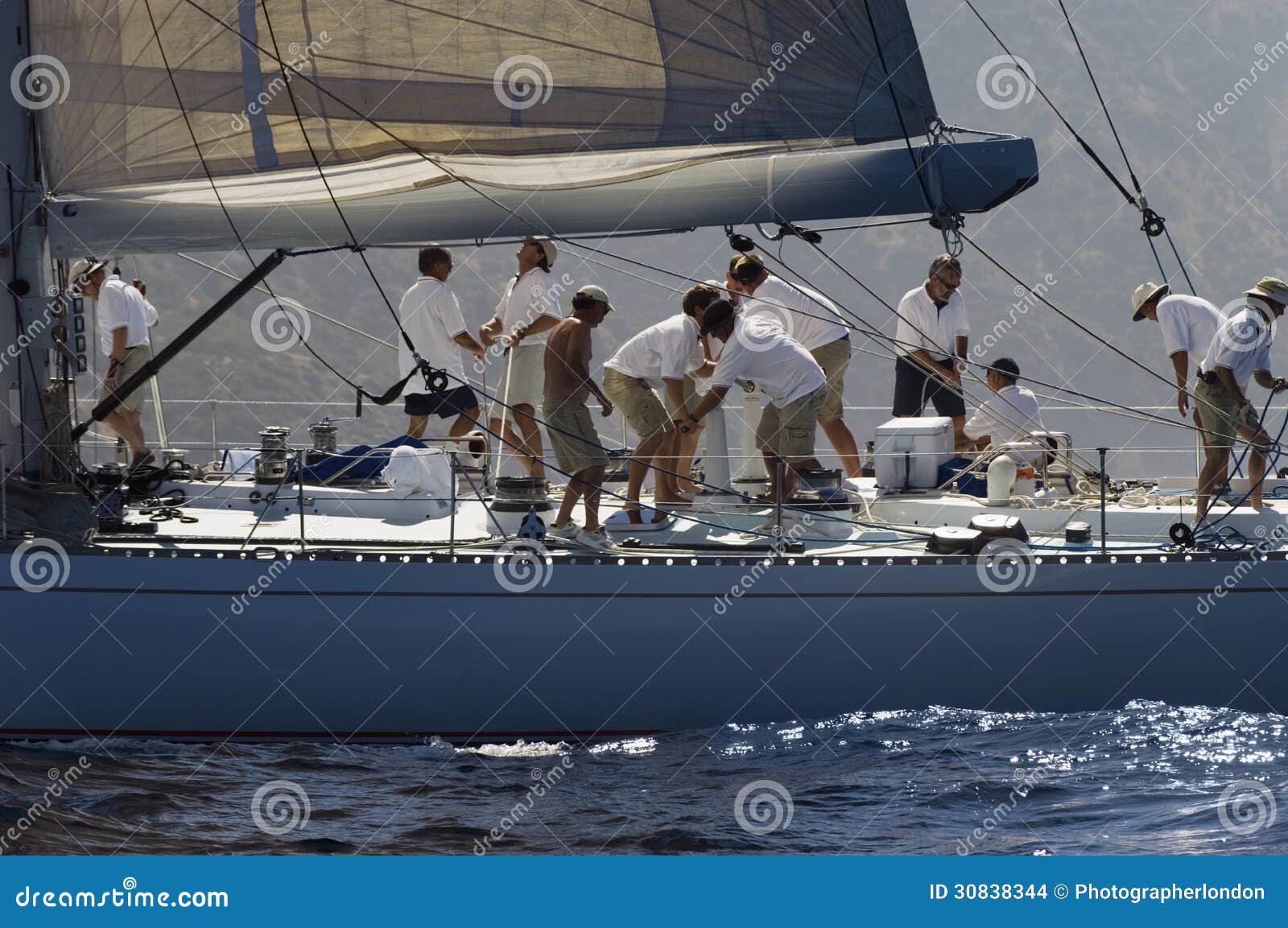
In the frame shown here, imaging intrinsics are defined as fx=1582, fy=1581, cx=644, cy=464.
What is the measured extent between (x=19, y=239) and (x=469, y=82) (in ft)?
8.07

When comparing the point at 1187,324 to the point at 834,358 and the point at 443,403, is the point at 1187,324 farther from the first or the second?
the point at 443,403

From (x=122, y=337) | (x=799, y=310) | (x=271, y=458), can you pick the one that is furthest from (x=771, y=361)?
(x=122, y=337)

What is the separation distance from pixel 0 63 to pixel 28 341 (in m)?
1.43

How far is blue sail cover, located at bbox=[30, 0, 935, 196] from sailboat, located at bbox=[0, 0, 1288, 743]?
2 cm

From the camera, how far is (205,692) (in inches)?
302

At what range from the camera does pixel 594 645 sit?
763 centimetres

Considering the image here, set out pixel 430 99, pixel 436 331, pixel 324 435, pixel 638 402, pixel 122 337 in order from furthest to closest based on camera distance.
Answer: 1. pixel 324 435
2. pixel 122 337
3. pixel 436 331
4. pixel 638 402
5. pixel 430 99

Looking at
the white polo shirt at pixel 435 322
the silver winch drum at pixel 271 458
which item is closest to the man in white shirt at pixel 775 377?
the white polo shirt at pixel 435 322

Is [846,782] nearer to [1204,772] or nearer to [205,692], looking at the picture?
[1204,772]

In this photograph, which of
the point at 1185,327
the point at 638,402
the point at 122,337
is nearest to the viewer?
the point at 638,402

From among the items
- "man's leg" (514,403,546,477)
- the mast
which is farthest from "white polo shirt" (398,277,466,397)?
the mast

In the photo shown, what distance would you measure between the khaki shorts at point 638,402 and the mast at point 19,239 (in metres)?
2.92

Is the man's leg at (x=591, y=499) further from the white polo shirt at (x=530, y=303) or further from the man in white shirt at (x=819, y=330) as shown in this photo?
the man in white shirt at (x=819, y=330)

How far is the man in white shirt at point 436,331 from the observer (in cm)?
921
